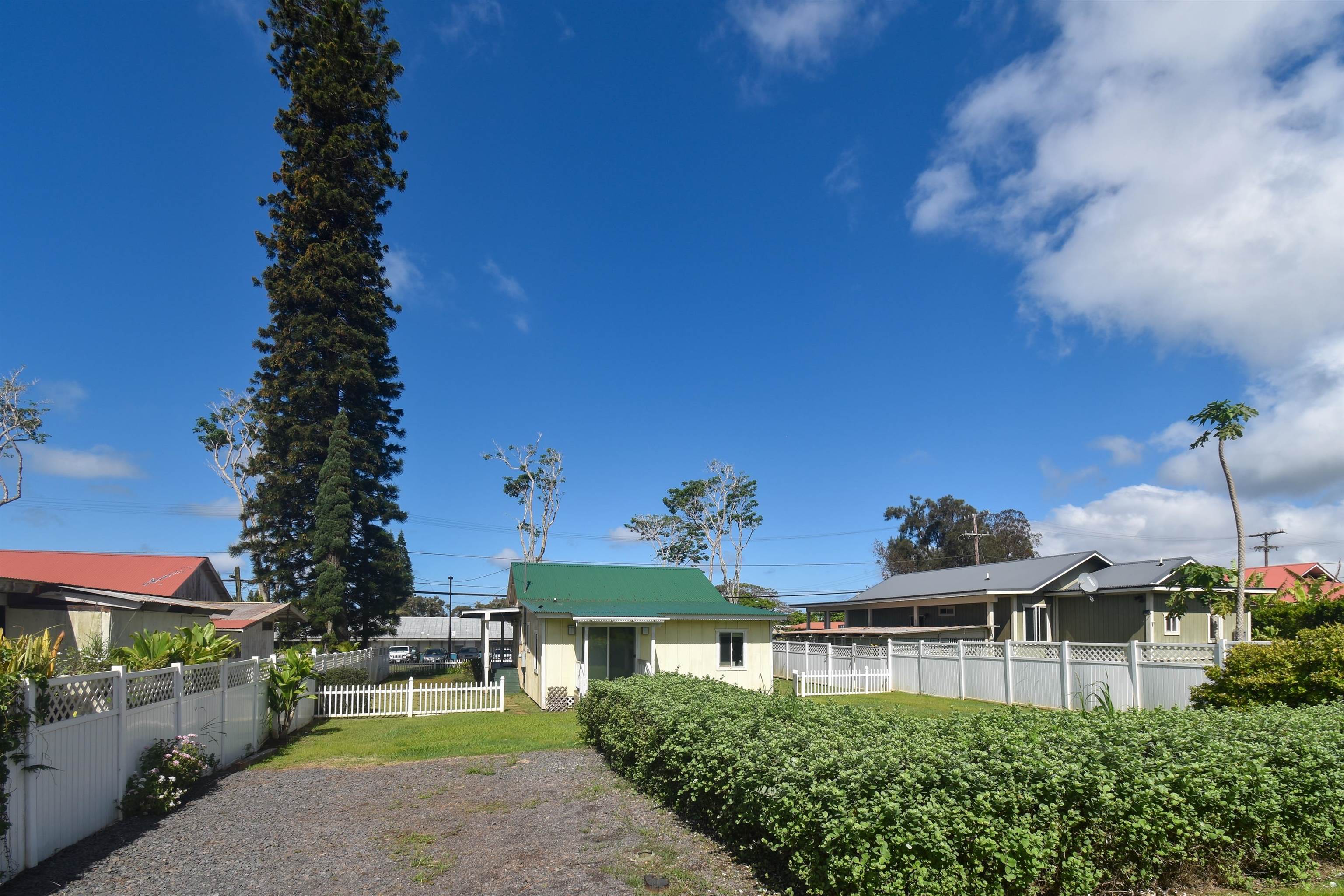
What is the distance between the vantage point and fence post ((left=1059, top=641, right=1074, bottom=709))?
18000mm

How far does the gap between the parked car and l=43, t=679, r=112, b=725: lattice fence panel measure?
24.9 metres

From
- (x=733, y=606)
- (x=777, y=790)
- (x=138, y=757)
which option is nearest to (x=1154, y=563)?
(x=733, y=606)

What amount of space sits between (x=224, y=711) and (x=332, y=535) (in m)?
19.2

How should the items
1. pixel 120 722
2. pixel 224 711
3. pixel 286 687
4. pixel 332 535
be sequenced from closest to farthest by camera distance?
pixel 120 722 < pixel 224 711 < pixel 286 687 < pixel 332 535

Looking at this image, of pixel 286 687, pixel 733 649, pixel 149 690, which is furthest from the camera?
pixel 733 649

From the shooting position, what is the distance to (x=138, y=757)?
29.0 ft

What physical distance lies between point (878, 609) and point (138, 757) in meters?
31.3

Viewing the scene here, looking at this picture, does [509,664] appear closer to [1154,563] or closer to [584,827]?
[1154,563]

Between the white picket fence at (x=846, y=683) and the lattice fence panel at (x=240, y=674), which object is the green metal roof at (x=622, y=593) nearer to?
the white picket fence at (x=846, y=683)

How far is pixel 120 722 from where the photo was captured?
27.7ft

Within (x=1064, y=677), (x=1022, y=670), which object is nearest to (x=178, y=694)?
(x=1064, y=677)

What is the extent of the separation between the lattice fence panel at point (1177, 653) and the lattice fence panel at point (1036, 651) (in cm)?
210

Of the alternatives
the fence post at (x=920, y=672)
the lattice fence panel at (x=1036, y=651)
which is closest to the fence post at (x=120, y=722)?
the lattice fence panel at (x=1036, y=651)

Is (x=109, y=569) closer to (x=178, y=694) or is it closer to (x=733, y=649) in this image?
(x=178, y=694)
